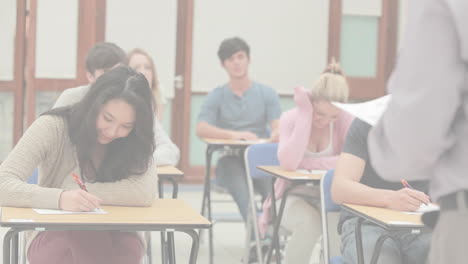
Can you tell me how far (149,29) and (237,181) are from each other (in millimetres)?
3171

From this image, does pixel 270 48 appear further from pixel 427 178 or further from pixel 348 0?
pixel 427 178

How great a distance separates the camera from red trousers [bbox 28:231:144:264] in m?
Result: 2.89

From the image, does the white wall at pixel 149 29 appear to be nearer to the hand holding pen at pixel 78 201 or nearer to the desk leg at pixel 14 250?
the hand holding pen at pixel 78 201

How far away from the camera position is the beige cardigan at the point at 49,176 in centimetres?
287

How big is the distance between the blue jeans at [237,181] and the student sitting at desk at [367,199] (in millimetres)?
2269

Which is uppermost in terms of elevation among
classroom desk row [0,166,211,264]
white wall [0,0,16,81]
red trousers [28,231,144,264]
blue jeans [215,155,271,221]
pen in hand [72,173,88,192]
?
white wall [0,0,16,81]

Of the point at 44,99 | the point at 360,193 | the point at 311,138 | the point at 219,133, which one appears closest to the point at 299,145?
the point at 311,138

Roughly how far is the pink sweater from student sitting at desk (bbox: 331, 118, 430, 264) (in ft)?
4.07

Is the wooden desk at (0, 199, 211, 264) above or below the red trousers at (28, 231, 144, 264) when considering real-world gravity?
above

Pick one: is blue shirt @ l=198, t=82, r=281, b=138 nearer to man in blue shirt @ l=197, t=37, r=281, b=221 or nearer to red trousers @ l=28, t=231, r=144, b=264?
man in blue shirt @ l=197, t=37, r=281, b=221

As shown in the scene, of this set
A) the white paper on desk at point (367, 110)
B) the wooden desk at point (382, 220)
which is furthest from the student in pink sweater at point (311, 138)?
the white paper on desk at point (367, 110)

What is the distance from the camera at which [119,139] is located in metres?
3.19

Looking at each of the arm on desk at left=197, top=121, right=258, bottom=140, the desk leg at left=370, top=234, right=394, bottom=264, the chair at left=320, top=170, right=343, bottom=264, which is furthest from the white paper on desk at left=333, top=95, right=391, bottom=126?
the arm on desk at left=197, top=121, right=258, bottom=140

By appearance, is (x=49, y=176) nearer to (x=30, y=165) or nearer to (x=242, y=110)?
(x=30, y=165)
